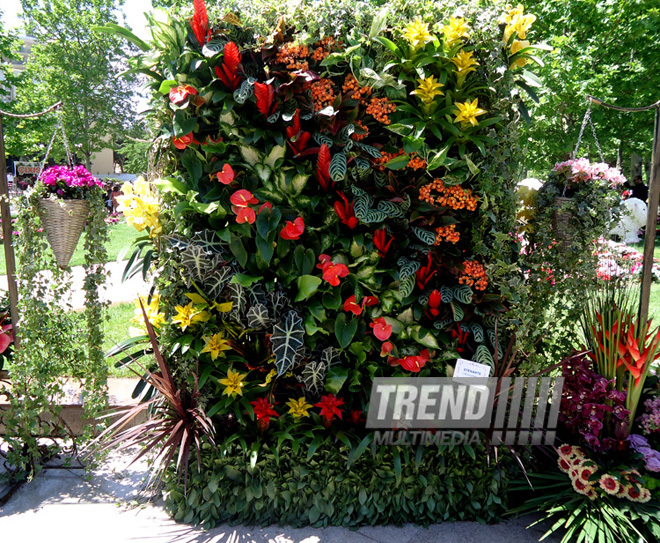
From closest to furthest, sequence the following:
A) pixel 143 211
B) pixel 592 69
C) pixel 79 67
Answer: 1. pixel 143 211
2. pixel 592 69
3. pixel 79 67

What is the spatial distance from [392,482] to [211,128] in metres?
2.07

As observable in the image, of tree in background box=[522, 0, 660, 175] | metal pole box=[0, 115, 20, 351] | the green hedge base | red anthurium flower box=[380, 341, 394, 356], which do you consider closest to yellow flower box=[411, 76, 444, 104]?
red anthurium flower box=[380, 341, 394, 356]

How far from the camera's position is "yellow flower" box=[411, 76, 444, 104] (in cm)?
243

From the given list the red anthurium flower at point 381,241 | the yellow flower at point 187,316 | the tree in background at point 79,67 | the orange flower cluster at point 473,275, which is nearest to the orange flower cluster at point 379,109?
the red anthurium flower at point 381,241

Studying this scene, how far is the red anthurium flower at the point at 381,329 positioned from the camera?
254 centimetres

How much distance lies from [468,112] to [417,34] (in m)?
0.44

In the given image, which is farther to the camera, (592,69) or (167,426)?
(592,69)

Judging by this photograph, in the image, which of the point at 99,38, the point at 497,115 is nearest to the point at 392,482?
the point at 497,115

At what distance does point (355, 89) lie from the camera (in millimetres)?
2504

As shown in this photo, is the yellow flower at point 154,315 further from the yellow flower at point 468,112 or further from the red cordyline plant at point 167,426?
the yellow flower at point 468,112

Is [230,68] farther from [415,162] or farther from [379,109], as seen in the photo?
[415,162]

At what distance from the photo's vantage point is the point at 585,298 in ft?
9.54

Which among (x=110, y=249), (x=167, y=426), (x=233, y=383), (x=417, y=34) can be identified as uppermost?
(x=417, y=34)

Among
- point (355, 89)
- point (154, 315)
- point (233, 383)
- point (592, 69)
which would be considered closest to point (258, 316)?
point (233, 383)
